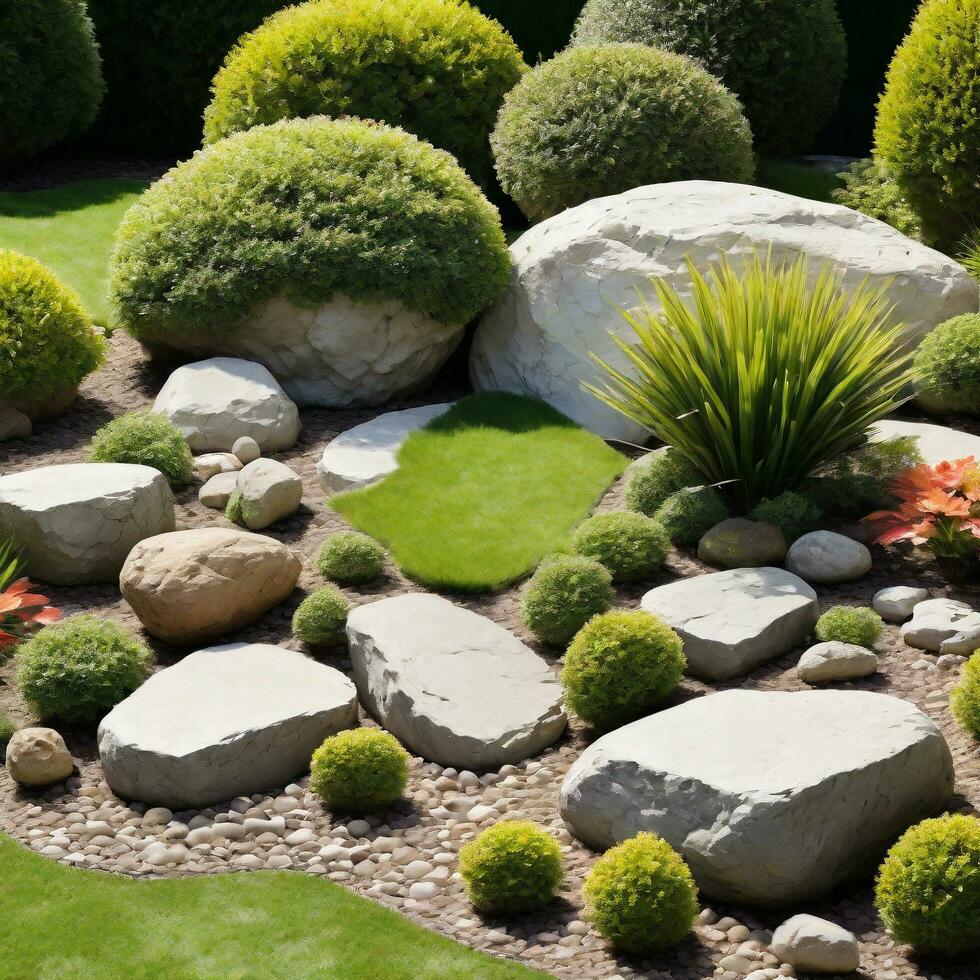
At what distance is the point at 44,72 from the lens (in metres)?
14.8

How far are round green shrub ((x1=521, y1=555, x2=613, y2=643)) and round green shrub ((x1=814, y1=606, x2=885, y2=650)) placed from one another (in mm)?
1234

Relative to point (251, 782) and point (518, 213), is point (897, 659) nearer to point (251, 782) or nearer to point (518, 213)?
point (251, 782)

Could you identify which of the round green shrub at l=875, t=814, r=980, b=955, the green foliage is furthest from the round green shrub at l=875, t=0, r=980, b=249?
the round green shrub at l=875, t=814, r=980, b=955

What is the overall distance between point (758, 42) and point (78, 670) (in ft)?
32.2

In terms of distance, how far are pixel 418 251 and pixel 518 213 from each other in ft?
15.1

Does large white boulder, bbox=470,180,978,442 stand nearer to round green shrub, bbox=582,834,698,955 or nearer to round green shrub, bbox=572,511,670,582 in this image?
round green shrub, bbox=572,511,670,582

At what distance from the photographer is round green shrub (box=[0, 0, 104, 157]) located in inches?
572

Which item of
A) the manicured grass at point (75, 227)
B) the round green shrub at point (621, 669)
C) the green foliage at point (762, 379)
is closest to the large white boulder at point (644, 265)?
the green foliage at point (762, 379)

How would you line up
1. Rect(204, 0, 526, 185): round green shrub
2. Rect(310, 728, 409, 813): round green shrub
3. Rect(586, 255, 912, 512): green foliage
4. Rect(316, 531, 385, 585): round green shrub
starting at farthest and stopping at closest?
Rect(204, 0, 526, 185): round green shrub, Rect(316, 531, 385, 585): round green shrub, Rect(586, 255, 912, 512): green foliage, Rect(310, 728, 409, 813): round green shrub

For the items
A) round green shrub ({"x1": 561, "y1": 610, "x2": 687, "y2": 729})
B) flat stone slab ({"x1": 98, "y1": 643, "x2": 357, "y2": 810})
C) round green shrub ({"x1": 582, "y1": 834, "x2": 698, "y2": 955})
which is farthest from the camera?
round green shrub ({"x1": 561, "y1": 610, "x2": 687, "y2": 729})

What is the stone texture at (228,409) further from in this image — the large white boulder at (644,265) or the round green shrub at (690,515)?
the round green shrub at (690,515)

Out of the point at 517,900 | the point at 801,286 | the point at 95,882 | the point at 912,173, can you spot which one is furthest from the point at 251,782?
the point at 912,173

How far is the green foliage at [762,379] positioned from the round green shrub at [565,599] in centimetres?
116

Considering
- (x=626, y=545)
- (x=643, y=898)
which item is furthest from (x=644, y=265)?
(x=643, y=898)
